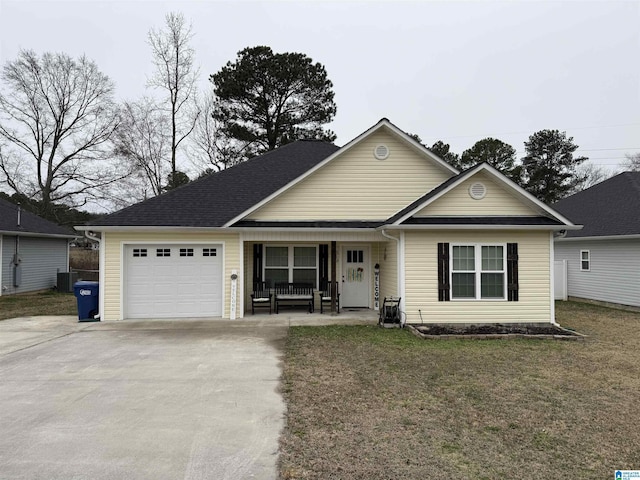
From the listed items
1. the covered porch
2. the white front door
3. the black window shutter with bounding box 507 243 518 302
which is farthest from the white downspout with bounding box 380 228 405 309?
the black window shutter with bounding box 507 243 518 302

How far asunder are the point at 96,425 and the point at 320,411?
8.37 ft

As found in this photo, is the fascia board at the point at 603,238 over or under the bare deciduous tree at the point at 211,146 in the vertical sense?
under

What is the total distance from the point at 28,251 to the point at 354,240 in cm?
1685

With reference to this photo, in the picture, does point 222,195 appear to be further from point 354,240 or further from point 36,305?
point 36,305

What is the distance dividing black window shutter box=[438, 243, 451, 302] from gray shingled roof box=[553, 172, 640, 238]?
742 cm

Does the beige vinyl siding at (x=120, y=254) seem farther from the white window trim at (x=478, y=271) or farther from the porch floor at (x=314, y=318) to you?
the white window trim at (x=478, y=271)

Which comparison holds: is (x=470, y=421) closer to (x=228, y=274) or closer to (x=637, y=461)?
(x=637, y=461)

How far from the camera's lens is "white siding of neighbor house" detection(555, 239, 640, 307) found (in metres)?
13.9

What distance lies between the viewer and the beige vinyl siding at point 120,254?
456 inches

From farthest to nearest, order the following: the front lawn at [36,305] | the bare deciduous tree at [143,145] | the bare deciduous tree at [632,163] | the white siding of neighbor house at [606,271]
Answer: the bare deciduous tree at [632,163] → the bare deciduous tree at [143,145] → the white siding of neighbor house at [606,271] → the front lawn at [36,305]

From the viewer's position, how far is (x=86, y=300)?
11656mm

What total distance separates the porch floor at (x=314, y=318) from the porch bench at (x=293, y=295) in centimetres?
29

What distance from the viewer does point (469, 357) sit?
7727mm

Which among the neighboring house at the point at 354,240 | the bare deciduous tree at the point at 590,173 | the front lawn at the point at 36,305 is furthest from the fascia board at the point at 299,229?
the bare deciduous tree at the point at 590,173
